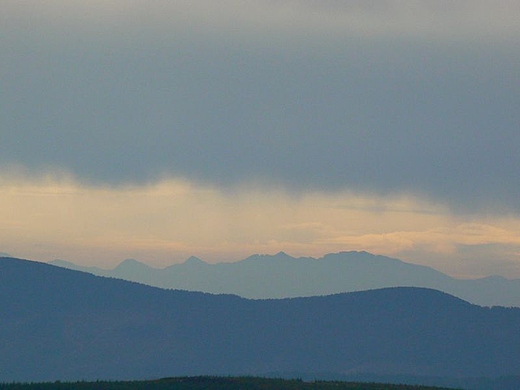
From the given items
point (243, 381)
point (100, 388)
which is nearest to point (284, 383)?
point (243, 381)

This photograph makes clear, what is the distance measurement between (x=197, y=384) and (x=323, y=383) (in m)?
11.9

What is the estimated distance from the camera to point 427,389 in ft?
289

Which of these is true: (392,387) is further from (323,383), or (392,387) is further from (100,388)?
(100,388)

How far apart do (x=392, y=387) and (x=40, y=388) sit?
31126 mm

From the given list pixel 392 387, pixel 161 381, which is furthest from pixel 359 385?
pixel 161 381

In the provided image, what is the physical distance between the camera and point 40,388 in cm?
8462

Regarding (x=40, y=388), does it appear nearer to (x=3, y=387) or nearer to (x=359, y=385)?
(x=3, y=387)

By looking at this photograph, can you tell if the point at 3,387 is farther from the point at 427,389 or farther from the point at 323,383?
the point at 427,389

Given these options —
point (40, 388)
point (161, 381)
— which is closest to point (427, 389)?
point (161, 381)

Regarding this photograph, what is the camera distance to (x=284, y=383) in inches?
3410

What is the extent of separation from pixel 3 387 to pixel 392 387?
3427 cm

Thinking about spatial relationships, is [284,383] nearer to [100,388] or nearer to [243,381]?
[243,381]

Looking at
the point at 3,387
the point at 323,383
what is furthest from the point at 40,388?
the point at 323,383

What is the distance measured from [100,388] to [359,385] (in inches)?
918
